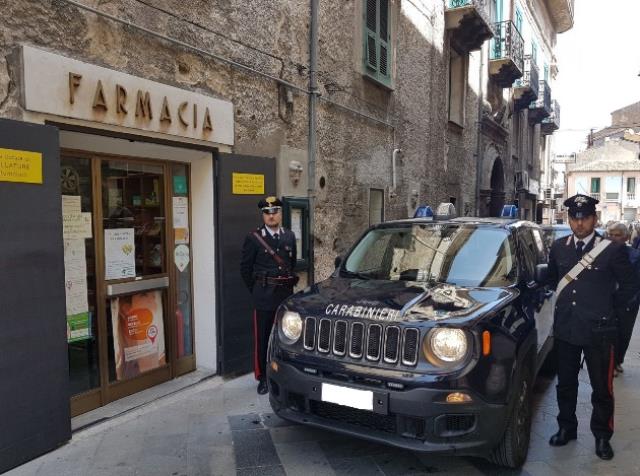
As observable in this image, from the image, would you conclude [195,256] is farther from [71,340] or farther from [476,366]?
[476,366]

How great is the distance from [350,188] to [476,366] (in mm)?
5142

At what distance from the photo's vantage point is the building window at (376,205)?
346 inches

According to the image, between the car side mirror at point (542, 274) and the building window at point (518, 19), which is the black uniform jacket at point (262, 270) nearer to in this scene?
the car side mirror at point (542, 274)

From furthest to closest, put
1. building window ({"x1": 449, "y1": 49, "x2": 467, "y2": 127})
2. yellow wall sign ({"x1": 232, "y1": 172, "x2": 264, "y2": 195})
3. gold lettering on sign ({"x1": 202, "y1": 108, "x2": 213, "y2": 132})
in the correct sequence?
1. building window ({"x1": 449, "y1": 49, "x2": 467, "y2": 127})
2. yellow wall sign ({"x1": 232, "y1": 172, "x2": 264, "y2": 195})
3. gold lettering on sign ({"x1": 202, "y1": 108, "x2": 213, "y2": 132})

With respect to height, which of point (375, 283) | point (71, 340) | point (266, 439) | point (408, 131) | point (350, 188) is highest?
point (408, 131)

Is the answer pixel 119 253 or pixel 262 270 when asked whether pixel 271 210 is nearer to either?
pixel 262 270

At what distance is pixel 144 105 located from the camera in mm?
4359

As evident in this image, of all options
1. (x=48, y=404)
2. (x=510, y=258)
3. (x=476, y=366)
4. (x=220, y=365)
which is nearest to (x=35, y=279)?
(x=48, y=404)

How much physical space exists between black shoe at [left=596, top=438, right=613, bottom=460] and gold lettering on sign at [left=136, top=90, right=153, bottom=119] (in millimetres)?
4403

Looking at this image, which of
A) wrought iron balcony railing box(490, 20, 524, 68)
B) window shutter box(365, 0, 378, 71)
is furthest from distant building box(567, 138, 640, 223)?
window shutter box(365, 0, 378, 71)

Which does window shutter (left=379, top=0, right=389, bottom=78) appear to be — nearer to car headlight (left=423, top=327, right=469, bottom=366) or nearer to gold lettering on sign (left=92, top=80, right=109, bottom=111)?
gold lettering on sign (left=92, top=80, right=109, bottom=111)

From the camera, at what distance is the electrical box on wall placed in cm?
625

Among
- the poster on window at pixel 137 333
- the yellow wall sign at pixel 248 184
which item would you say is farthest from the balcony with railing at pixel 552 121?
the poster on window at pixel 137 333

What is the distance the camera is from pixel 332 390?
3.32 metres
